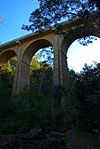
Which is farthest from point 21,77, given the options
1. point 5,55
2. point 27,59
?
point 5,55

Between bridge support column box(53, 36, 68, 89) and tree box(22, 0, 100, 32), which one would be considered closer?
tree box(22, 0, 100, 32)

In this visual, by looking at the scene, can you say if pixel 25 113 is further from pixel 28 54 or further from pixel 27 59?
pixel 28 54

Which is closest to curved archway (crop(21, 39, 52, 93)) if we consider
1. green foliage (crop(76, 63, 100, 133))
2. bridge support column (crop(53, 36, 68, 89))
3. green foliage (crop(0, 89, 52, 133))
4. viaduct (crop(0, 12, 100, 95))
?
viaduct (crop(0, 12, 100, 95))

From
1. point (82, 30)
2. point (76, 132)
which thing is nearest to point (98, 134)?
point (76, 132)

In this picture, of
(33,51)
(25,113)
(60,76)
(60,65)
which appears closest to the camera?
(25,113)

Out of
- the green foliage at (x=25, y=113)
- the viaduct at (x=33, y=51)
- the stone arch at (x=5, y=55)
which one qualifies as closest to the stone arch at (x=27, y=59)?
the viaduct at (x=33, y=51)

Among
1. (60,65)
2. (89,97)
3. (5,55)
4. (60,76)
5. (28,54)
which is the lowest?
(89,97)

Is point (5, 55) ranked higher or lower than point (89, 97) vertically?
higher

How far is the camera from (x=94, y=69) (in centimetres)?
1349

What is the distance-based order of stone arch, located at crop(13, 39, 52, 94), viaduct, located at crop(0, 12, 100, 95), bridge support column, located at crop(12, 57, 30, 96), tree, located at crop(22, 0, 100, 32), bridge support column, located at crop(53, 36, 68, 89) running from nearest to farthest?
tree, located at crop(22, 0, 100, 32) < bridge support column, located at crop(53, 36, 68, 89) < viaduct, located at crop(0, 12, 100, 95) < bridge support column, located at crop(12, 57, 30, 96) < stone arch, located at crop(13, 39, 52, 94)

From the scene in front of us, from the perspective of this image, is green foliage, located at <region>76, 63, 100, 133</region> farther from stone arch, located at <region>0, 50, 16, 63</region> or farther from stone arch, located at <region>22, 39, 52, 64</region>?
stone arch, located at <region>0, 50, 16, 63</region>

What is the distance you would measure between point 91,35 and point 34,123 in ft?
18.8

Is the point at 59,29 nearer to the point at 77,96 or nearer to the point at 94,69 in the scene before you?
the point at 94,69

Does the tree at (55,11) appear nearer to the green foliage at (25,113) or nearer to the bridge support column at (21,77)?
the green foliage at (25,113)
